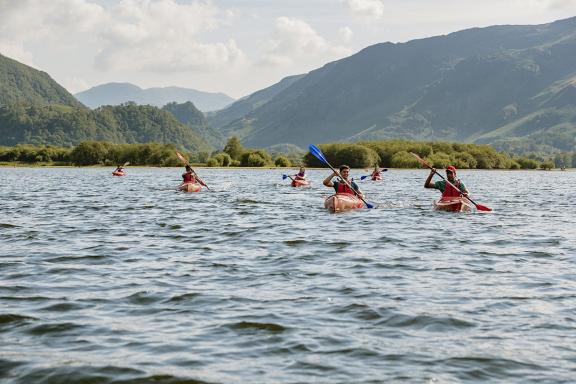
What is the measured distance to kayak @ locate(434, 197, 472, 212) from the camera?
96.9ft

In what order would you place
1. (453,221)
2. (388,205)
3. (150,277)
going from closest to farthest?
(150,277), (453,221), (388,205)

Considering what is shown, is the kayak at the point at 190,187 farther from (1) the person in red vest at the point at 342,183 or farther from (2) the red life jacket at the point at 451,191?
(2) the red life jacket at the point at 451,191

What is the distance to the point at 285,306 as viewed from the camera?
11680mm

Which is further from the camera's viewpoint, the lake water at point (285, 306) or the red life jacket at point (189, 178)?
the red life jacket at point (189, 178)

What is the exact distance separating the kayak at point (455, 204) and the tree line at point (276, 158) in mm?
115637

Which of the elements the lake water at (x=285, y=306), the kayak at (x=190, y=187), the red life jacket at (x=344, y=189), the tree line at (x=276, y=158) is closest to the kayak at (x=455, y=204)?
the red life jacket at (x=344, y=189)

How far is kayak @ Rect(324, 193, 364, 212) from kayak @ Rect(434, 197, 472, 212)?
3.90m

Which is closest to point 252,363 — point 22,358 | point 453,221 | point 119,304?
point 22,358

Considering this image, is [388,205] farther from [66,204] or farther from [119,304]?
[119,304]

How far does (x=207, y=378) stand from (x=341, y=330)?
2.81 meters

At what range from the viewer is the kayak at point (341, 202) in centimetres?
3008

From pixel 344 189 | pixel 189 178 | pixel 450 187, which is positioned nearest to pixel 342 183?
pixel 344 189

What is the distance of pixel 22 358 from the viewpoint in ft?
28.5

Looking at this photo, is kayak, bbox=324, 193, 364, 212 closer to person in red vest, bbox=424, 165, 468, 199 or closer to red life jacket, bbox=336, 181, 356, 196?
red life jacket, bbox=336, 181, 356, 196
